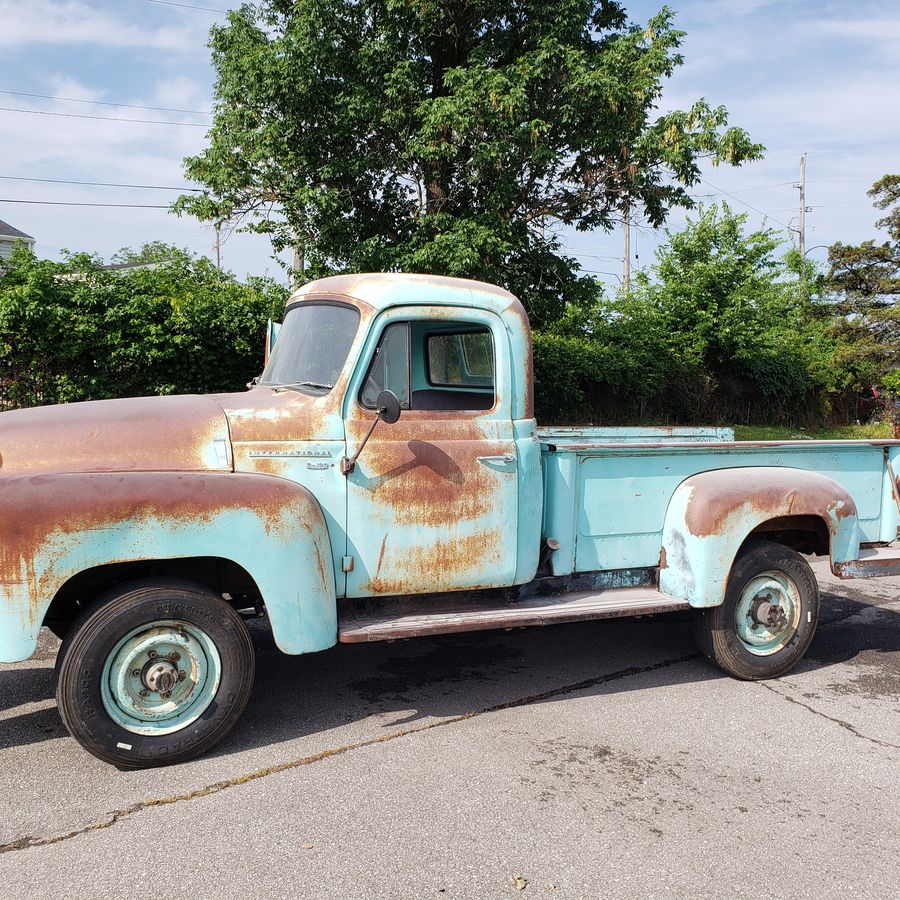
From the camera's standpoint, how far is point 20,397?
35.4ft

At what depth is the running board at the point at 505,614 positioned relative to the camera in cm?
407

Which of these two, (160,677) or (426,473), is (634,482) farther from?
(160,677)

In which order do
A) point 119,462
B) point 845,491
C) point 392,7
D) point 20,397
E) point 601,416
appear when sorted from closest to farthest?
point 119,462
point 845,491
point 20,397
point 392,7
point 601,416

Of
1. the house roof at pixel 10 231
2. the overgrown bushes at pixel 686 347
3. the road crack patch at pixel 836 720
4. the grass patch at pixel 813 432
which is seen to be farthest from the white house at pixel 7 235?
the road crack patch at pixel 836 720

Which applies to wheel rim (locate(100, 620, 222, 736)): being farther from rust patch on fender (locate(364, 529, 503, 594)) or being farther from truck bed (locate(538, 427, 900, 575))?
truck bed (locate(538, 427, 900, 575))

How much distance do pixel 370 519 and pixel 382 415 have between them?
52 centimetres

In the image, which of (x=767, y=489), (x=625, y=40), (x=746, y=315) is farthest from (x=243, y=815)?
(x=746, y=315)

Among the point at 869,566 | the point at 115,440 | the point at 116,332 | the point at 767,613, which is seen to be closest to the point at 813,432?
the point at 116,332

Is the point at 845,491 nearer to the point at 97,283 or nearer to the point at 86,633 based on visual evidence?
the point at 86,633

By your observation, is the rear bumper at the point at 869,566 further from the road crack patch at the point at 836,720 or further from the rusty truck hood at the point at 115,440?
the rusty truck hood at the point at 115,440

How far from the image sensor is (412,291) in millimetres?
4379

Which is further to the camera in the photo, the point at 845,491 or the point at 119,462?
the point at 845,491

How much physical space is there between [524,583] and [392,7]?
1143 centimetres

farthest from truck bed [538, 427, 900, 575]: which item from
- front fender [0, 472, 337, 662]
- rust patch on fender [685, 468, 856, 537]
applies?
front fender [0, 472, 337, 662]
